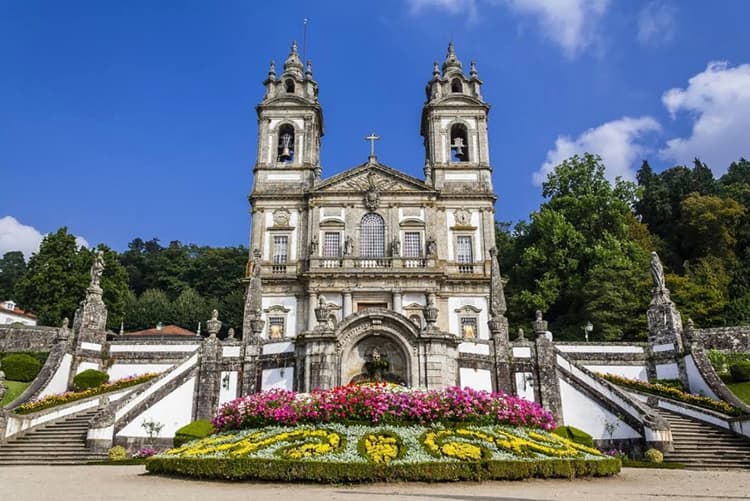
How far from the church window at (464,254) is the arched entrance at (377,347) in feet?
44.2

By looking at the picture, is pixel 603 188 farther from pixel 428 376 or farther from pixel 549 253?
pixel 428 376

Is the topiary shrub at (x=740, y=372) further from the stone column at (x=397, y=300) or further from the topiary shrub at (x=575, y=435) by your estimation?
the stone column at (x=397, y=300)

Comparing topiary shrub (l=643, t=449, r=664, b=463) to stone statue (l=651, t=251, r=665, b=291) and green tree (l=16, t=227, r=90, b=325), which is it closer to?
stone statue (l=651, t=251, r=665, b=291)

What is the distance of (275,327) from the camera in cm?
2992

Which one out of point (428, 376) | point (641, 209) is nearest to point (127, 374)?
point (428, 376)

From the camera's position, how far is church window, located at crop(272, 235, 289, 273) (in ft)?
103

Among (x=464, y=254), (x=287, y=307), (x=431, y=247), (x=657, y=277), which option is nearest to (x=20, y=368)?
(x=287, y=307)

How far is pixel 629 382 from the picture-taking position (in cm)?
2061

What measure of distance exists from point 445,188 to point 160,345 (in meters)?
17.6

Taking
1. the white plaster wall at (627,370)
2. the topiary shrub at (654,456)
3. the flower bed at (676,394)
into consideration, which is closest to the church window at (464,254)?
the white plaster wall at (627,370)

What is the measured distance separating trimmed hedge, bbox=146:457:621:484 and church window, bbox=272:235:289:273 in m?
21.7

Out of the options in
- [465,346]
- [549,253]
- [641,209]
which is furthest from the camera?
[641,209]

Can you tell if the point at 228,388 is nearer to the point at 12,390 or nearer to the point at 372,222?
the point at 12,390

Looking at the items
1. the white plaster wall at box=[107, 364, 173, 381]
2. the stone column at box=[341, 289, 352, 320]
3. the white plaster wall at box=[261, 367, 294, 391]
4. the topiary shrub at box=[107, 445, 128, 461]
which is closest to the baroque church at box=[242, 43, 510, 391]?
the stone column at box=[341, 289, 352, 320]
